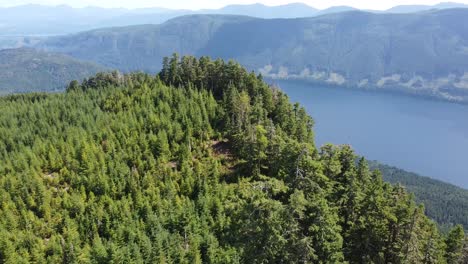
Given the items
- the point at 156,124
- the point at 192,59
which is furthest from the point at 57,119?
the point at 192,59

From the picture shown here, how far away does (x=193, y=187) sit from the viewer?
7344 cm

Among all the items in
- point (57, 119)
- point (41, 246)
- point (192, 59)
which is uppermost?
point (192, 59)

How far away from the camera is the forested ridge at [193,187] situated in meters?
30.6

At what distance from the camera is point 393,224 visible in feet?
143

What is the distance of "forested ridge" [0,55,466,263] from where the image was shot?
30558 millimetres

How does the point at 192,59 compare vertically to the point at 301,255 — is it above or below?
above

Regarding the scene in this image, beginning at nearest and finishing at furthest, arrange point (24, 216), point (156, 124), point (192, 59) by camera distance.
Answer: point (24, 216) → point (156, 124) → point (192, 59)

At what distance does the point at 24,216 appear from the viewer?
216 ft

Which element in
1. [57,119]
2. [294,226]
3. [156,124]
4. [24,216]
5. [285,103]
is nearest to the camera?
[294,226]

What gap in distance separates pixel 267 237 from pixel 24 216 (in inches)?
2178

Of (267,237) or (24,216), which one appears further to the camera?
(24,216)

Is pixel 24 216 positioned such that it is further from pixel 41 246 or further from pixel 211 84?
pixel 211 84

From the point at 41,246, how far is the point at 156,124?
3902 centimetres

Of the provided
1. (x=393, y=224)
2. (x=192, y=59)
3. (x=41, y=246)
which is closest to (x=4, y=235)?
(x=41, y=246)
